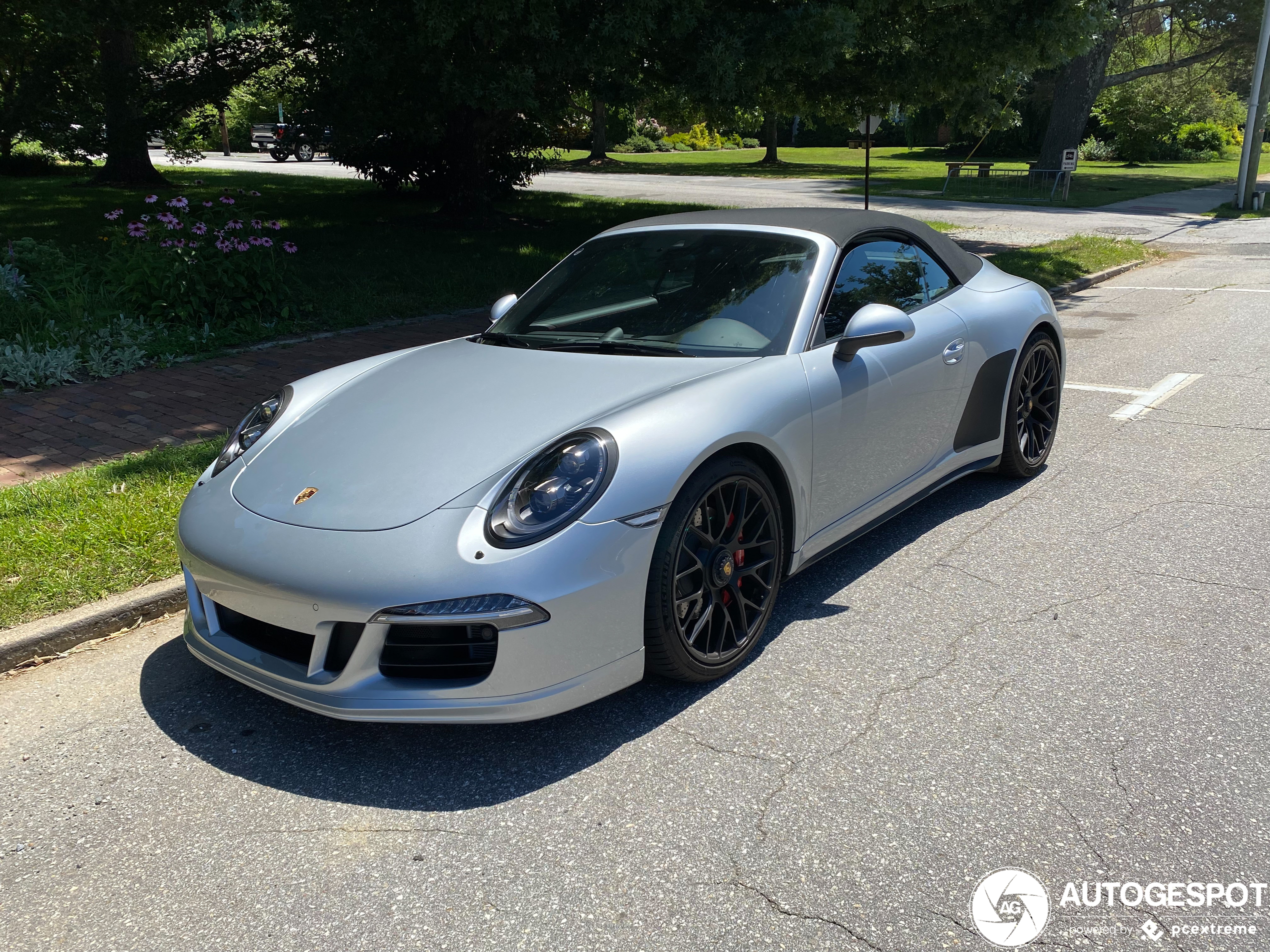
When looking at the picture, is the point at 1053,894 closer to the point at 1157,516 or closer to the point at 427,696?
the point at 427,696

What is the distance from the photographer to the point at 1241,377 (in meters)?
7.39

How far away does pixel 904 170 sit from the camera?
3538cm

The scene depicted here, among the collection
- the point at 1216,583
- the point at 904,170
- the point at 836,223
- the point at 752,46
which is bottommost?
the point at 1216,583

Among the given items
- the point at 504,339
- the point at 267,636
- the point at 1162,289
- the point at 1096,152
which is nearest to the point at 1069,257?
the point at 1162,289

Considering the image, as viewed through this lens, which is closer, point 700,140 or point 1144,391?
point 1144,391

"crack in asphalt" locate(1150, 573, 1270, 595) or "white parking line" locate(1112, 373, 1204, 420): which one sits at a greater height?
"white parking line" locate(1112, 373, 1204, 420)

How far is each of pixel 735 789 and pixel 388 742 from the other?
1077mm

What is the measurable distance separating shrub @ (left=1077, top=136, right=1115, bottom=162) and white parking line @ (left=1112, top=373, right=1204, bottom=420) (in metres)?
37.7

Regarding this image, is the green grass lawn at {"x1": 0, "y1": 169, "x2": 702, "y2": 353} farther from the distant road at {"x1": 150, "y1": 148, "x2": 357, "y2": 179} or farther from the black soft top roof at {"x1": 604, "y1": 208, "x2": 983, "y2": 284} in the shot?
the distant road at {"x1": 150, "y1": 148, "x2": 357, "y2": 179}

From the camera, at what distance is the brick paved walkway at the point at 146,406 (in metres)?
5.80

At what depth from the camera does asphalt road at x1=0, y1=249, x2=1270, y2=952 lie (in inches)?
94.8

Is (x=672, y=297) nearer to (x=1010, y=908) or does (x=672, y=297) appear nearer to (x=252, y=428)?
(x=252, y=428)

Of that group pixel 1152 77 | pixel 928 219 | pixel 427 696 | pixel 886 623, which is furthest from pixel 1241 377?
pixel 1152 77

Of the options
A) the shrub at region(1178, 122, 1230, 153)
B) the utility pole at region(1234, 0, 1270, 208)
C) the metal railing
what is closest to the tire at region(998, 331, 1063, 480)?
Result: the utility pole at region(1234, 0, 1270, 208)
